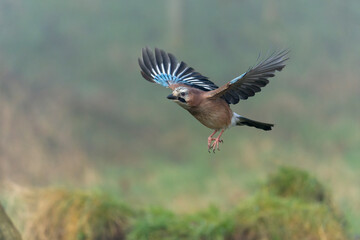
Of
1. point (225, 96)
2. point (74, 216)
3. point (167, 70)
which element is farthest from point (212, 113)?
point (74, 216)

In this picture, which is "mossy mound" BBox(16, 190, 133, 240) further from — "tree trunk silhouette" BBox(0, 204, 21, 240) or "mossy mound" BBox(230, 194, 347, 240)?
"tree trunk silhouette" BBox(0, 204, 21, 240)

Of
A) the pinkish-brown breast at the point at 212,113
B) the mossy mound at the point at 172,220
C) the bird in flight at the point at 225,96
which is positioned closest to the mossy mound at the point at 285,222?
the mossy mound at the point at 172,220

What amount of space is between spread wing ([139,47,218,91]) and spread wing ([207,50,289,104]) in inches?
13.0

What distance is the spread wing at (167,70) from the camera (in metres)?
2.11

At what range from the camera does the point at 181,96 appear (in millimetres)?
1687

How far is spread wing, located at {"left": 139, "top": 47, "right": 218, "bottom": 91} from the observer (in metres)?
2.11

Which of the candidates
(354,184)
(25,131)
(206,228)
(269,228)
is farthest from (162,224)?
(354,184)

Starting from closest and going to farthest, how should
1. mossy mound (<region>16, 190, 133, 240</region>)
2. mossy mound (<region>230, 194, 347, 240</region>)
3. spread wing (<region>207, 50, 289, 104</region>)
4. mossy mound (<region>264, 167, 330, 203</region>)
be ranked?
spread wing (<region>207, 50, 289, 104</region>) → mossy mound (<region>230, 194, 347, 240</region>) → mossy mound (<region>16, 190, 133, 240</region>) → mossy mound (<region>264, 167, 330, 203</region>)

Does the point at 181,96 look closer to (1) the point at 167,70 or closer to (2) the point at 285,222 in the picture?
(1) the point at 167,70

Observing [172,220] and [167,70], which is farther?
[172,220]

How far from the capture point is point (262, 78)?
1.71 meters

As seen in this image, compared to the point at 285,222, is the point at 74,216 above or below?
below

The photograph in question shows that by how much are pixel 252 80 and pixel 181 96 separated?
0.21 m

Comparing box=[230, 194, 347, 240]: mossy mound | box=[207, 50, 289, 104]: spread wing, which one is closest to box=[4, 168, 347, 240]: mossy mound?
box=[230, 194, 347, 240]: mossy mound
